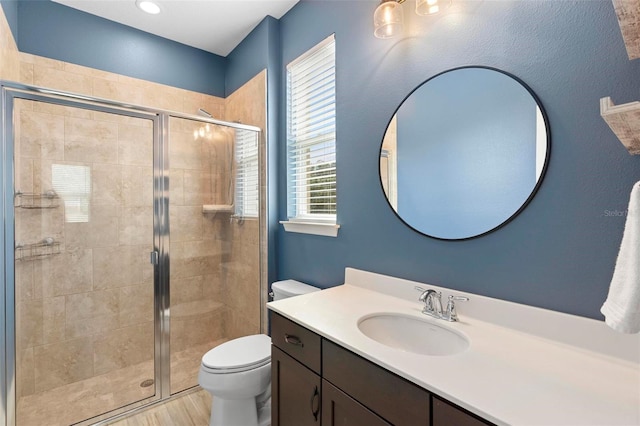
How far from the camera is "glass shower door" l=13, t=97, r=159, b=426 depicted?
1777 mm

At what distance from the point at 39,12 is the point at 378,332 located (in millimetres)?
3011

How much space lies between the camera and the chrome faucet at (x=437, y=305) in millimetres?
1128

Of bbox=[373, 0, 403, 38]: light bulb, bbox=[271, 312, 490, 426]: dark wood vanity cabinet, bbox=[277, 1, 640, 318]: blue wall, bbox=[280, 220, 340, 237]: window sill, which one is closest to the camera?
bbox=[271, 312, 490, 426]: dark wood vanity cabinet

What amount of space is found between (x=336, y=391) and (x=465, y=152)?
3.31 ft

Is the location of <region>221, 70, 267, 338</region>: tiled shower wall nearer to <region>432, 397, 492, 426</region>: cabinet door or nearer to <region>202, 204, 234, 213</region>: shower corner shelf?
<region>202, 204, 234, 213</region>: shower corner shelf

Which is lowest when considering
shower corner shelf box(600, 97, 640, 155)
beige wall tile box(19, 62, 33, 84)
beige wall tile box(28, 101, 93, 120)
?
shower corner shelf box(600, 97, 640, 155)

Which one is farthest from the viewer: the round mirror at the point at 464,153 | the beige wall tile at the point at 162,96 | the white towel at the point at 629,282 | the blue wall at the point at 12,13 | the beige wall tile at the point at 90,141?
the beige wall tile at the point at 162,96

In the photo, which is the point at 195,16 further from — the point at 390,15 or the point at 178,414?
the point at 178,414

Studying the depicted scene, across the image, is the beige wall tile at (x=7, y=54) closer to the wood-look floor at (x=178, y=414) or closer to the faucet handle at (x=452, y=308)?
the wood-look floor at (x=178, y=414)

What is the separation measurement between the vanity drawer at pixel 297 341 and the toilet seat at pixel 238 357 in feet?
1.25

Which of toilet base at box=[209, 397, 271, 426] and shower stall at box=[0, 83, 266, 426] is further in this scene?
shower stall at box=[0, 83, 266, 426]

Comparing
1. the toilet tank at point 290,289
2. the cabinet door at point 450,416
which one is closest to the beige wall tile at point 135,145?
the toilet tank at point 290,289

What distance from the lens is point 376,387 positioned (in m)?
0.86

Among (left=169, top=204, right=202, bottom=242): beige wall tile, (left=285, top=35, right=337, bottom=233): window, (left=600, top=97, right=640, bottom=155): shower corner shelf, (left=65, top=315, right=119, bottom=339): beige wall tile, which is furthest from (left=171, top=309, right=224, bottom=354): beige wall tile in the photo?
(left=600, top=97, right=640, bottom=155): shower corner shelf
